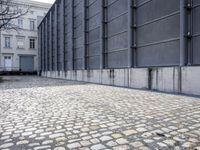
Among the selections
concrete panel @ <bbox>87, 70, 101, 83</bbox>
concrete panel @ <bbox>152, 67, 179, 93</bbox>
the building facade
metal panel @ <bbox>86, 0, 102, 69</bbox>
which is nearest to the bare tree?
the building facade

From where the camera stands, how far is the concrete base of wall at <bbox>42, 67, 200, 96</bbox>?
7762mm

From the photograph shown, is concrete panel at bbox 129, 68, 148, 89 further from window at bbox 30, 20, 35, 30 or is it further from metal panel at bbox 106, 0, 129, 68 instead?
window at bbox 30, 20, 35, 30

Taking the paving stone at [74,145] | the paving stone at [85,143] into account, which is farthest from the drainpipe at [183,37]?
the paving stone at [74,145]

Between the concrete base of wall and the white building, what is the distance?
3108 cm

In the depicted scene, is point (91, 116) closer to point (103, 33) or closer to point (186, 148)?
point (186, 148)

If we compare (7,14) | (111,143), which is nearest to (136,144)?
(111,143)

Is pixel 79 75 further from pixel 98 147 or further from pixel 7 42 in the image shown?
pixel 7 42

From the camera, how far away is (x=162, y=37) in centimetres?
963

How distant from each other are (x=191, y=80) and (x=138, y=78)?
3.36 metres

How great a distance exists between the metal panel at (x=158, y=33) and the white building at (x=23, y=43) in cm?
3530

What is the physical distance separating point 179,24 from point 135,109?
4719 mm

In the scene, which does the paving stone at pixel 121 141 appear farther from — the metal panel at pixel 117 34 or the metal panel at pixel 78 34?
the metal panel at pixel 78 34

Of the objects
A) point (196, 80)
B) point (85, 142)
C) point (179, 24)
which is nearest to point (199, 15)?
point (179, 24)

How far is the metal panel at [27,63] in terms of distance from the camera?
43.0 m
